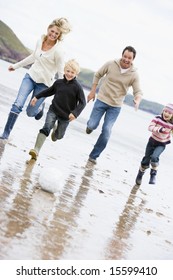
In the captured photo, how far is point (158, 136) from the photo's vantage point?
9.72 meters

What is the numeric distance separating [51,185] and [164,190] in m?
4.81

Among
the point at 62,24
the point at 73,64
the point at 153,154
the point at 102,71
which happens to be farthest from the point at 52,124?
the point at 102,71

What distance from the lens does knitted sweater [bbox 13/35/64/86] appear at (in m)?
9.19

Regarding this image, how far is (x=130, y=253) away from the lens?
5055 millimetres

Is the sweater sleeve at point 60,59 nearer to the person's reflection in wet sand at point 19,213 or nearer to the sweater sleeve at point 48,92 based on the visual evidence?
the sweater sleeve at point 48,92

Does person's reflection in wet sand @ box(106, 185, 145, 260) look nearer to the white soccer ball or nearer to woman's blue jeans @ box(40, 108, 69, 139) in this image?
the white soccer ball

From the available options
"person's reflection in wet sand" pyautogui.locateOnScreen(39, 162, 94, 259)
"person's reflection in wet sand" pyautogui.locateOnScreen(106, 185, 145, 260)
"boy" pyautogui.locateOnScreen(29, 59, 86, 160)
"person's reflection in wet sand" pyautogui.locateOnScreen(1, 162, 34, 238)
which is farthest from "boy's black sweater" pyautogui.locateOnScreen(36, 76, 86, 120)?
"person's reflection in wet sand" pyautogui.locateOnScreen(1, 162, 34, 238)

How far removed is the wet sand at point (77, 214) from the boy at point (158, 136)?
1.73 feet

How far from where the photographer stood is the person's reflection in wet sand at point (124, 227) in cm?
491

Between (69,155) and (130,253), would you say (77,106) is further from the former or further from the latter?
(130,253)

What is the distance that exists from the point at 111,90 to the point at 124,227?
4984 mm

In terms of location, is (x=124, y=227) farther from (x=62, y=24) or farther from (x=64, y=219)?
(x=62, y=24)

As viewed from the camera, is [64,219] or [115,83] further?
[115,83]

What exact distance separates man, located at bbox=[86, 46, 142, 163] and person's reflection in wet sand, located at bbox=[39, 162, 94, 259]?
266 cm
